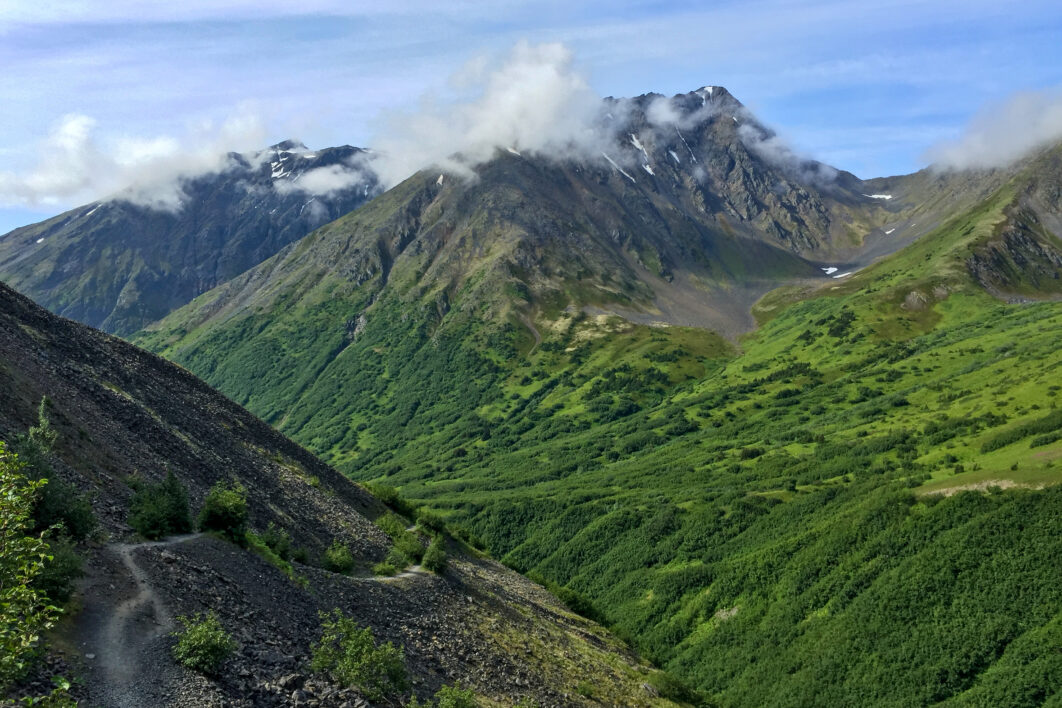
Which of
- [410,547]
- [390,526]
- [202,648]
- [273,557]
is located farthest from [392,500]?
[202,648]

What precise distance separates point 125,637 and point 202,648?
10.9 feet

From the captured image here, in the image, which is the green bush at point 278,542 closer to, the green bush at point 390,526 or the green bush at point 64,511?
the green bush at point 64,511

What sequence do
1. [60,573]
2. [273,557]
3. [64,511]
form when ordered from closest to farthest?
[60,573] → [64,511] → [273,557]

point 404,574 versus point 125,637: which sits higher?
point 125,637

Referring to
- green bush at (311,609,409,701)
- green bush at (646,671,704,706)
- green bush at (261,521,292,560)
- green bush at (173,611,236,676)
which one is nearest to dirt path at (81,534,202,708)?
green bush at (173,611,236,676)

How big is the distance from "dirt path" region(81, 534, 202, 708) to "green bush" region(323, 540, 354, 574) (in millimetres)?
22201

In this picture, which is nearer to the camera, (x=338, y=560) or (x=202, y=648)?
(x=202, y=648)

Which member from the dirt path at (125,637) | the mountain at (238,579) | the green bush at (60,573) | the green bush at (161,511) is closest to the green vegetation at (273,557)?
the mountain at (238,579)

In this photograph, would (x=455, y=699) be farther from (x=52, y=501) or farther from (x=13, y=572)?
(x=13, y=572)

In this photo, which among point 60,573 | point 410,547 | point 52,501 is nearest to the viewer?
point 60,573

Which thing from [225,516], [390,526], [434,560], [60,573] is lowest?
[434,560]

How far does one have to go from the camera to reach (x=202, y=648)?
33.2m

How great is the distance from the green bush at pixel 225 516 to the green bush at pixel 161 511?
1317mm

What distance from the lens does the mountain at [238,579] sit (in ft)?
111
